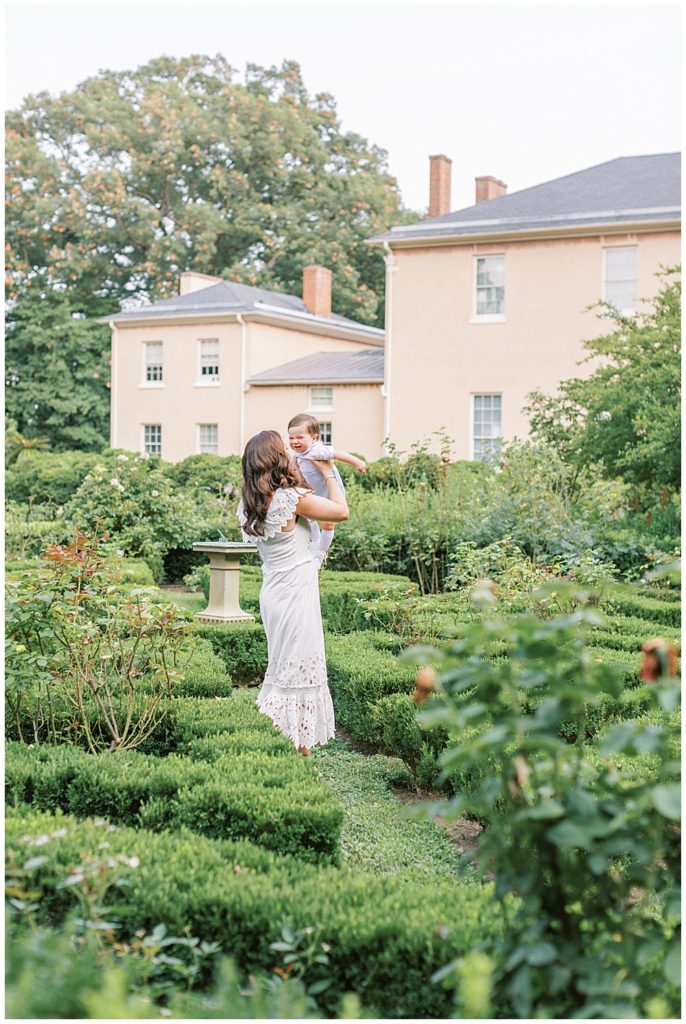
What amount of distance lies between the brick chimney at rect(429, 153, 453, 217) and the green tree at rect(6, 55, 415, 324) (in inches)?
359

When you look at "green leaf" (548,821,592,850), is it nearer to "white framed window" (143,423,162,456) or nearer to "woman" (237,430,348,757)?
"woman" (237,430,348,757)

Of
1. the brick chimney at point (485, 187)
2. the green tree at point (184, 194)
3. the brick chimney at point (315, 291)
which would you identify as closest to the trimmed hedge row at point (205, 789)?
the brick chimney at point (485, 187)

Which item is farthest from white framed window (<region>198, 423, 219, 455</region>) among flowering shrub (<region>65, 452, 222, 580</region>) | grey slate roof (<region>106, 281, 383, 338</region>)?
flowering shrub (<region>65, 452, 222, 580</region>)

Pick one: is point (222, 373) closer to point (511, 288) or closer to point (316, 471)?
point (511, 288)

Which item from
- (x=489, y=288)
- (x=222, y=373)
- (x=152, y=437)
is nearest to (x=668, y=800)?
(x=489, y=288)

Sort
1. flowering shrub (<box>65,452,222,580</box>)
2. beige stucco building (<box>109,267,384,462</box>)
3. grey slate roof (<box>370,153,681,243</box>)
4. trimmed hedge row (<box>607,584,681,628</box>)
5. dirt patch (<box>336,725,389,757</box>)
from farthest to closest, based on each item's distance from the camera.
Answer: beige stucco building (<box>109,267,384,462</box>) < grey slate roof (<box>370,153,681,243</box>) < flowering shrub (<box>65,452,222,580</box>) < trimmed hedge row (<box>607,584,681,628</box>) < dirt patch (<box>336,725,389,757</box>)

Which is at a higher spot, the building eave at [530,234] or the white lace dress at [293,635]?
the building eave at [530,234]

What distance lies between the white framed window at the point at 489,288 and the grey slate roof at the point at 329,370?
305cm

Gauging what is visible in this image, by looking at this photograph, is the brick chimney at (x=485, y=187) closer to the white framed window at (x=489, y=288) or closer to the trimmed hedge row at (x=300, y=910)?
the white framed window at (x=489, y=288)

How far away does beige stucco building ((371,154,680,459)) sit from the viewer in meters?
21.9

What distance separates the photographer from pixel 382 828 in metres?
5.09

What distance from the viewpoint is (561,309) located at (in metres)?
22.3

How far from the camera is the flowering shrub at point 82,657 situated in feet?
16.6

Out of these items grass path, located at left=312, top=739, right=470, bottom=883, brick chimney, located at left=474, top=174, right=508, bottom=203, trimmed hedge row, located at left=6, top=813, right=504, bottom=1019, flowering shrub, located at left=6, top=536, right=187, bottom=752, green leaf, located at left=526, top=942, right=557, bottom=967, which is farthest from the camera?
brick chimney, located at left=474, top=174, right=508, bottom=203
